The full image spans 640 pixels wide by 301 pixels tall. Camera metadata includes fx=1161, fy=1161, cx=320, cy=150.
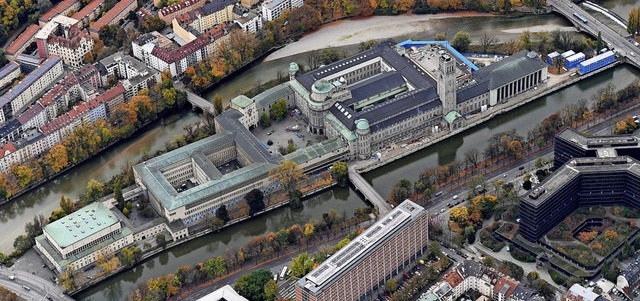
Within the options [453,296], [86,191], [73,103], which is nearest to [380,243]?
[453,296]

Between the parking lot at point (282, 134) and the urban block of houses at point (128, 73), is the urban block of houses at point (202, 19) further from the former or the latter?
the parking lot at point (282, 134)

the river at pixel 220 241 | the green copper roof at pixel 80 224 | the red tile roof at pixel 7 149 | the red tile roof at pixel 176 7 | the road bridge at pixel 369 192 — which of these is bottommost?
the river at pixel 220 241

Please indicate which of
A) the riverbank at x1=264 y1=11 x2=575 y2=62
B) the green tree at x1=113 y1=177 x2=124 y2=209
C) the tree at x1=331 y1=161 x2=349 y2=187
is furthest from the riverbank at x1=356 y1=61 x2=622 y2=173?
the green tree at x1=113 y1=177 x2=124 y2=209

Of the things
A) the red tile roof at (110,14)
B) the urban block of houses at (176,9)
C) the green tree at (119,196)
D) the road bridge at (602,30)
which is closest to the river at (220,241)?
the green tree at (119,196)

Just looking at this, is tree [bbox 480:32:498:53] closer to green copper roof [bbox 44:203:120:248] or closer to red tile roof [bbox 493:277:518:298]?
red tile roof [bbox 493:277:518:298]

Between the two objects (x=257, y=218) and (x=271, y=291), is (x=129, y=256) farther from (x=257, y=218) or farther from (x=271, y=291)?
(x=271, y=291)

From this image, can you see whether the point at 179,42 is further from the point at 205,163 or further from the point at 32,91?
the point at 205,163
